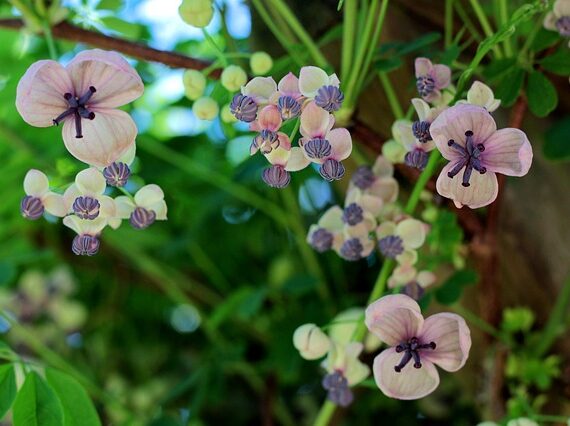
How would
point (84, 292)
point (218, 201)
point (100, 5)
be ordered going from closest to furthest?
point (100, 5), point (218, 201), point (84, 292)

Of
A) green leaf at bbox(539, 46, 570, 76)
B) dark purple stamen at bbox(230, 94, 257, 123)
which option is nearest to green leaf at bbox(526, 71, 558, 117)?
green leaf at bbox(539, 46, 570, 76)

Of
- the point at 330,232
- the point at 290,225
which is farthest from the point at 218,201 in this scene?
the point at 330,232

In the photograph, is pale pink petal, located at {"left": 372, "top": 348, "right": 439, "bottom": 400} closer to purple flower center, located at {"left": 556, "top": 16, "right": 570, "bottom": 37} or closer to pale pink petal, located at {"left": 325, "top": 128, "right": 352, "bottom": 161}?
pale pink petal, located at {"left": 325, "top": 128, "right": 352, "bottom": 161}

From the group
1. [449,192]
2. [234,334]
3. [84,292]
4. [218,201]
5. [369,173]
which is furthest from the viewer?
[84,292]

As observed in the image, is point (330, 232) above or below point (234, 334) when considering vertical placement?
above

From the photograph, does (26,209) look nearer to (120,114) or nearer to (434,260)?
(120,114)

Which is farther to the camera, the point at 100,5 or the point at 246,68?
the point at 100,5

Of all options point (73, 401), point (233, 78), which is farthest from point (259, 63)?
point (73, 401)

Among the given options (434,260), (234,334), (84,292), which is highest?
(434,260)
